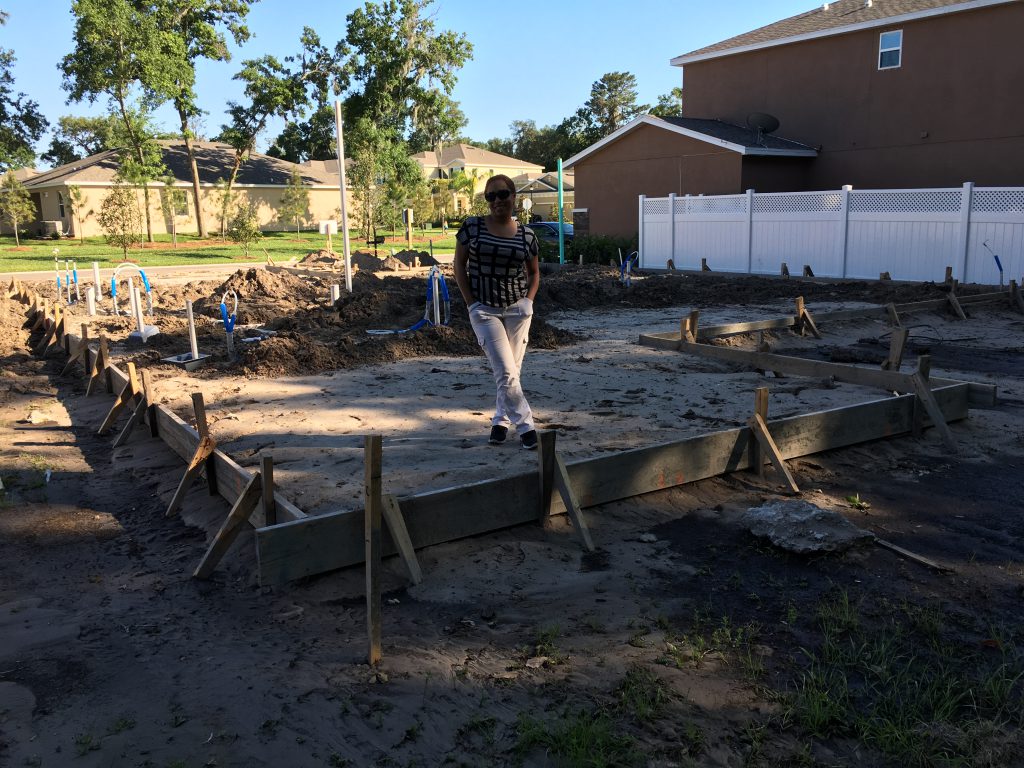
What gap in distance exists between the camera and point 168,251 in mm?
33281

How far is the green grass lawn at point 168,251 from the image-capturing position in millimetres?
28231

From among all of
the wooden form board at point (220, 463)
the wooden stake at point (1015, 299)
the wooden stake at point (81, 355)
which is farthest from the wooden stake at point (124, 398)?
the wooden stake at point (1015, 299)

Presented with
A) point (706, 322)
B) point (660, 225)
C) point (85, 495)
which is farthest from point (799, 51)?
point (85, 495)

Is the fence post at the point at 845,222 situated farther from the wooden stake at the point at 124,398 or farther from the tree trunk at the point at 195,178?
the tree trunk at the point at 195,178

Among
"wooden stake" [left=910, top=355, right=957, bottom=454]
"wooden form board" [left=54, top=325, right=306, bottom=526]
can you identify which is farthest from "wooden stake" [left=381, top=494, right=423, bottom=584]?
"wooden stake" [left=910, top=355, right=957, bottom=454]

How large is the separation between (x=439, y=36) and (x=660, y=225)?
2958cm

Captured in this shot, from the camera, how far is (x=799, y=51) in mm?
24484

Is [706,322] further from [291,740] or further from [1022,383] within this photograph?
[291,740]

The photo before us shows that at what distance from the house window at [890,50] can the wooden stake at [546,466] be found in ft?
72.8

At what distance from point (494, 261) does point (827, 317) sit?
7.73m

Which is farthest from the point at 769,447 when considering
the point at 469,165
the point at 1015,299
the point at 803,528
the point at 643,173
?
the point at 469,165

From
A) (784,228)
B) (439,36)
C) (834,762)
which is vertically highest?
(439,36)

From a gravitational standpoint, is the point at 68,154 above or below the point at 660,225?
above

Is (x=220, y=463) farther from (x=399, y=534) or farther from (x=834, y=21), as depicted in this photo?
(x=834, y=21)
